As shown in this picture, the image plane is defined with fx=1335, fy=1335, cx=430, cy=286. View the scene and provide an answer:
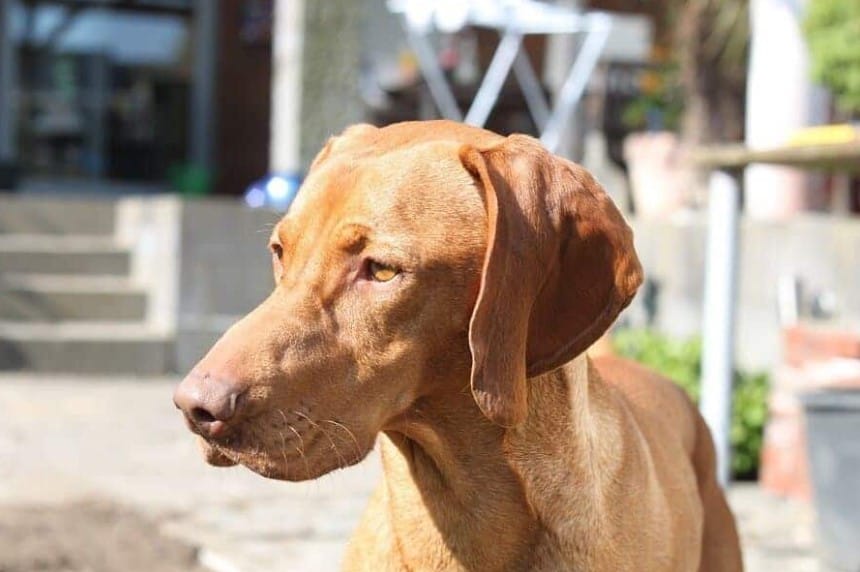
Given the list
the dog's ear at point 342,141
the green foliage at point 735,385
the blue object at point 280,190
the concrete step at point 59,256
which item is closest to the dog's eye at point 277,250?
the dog's ear at point 342,141

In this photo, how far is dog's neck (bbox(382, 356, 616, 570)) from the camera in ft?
8.18

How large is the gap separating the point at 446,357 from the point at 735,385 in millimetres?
4246

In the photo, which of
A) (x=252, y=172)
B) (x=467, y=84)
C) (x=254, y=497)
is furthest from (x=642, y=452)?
(x=252, y=172)

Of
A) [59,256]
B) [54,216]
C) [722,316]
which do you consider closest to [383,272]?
[722,316]

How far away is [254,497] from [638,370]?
2.68m

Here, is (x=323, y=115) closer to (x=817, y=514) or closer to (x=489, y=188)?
(x=817, y=514)

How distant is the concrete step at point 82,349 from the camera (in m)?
8.94

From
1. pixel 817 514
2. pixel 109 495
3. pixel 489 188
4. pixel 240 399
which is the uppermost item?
pixel 489 188

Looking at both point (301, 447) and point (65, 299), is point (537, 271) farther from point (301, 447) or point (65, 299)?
point (65, 299)

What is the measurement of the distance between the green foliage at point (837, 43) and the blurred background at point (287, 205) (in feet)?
0.04

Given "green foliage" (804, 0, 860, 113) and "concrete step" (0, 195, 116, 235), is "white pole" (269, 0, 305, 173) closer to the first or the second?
"concrete step" (0, 195, 116, 235)

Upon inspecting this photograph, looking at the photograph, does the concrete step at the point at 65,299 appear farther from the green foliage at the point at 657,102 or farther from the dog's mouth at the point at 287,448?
the dog's mouth at the point at 287,448

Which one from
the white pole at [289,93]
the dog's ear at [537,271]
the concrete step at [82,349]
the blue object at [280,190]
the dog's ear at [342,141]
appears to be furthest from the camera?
the white pole at [289,93]

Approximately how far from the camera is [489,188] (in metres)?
2.35
